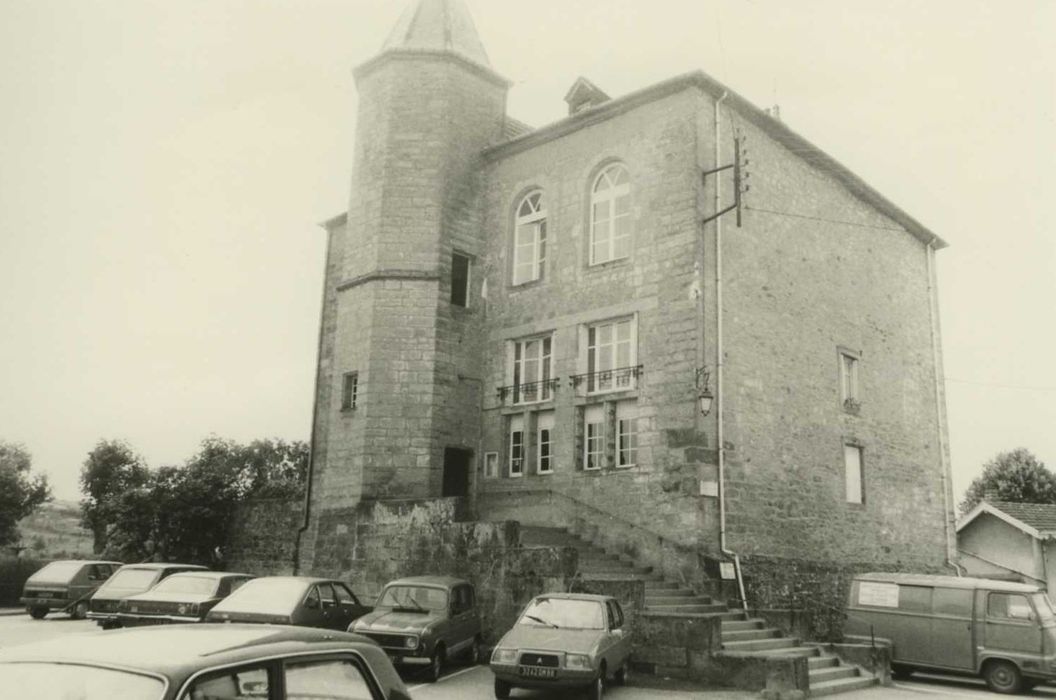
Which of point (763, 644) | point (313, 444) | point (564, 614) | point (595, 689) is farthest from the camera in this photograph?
point (313, 444)

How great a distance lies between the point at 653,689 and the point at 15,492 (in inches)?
1125

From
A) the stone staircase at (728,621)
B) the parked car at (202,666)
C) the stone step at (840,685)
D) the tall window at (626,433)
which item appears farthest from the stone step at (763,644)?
the parked car at (202,666)

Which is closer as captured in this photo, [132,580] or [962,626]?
[962,626]

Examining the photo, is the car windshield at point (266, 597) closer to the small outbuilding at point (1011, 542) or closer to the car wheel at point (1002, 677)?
the car wheel at point (1002, 677)

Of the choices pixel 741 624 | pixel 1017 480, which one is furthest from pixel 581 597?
pixel 1017 480

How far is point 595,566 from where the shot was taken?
17.1 metres

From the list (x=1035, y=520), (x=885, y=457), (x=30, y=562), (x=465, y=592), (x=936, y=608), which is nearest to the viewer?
(x=465, y=592)

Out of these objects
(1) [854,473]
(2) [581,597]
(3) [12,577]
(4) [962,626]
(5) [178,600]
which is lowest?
(3) [12,577]

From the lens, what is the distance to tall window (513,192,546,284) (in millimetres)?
21734

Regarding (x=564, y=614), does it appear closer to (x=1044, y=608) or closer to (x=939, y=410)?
(x=1044, y=608)

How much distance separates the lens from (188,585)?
50.5ft

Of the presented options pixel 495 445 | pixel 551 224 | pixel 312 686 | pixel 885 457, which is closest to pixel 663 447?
pixel 495 445

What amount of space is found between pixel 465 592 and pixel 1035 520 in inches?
914

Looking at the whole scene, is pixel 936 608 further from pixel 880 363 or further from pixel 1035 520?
pixel 1035 520
